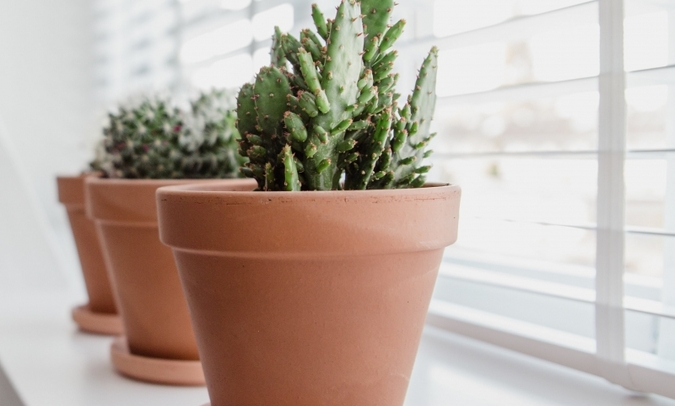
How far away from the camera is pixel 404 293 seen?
23.5 inches

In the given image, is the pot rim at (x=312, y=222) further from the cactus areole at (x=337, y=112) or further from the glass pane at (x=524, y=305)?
the glass pane at (x=524, y=305)

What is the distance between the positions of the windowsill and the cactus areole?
0.31 metres

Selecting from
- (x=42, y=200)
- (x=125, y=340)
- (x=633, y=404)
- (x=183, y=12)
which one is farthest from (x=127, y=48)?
(x=633, y=404)

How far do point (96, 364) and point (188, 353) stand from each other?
0.19m

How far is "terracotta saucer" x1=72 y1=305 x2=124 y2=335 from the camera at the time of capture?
115 cm

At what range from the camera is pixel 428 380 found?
85 cm

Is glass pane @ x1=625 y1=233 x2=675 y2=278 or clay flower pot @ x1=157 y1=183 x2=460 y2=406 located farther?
glass pane @ x1=625 y1=233 x2=675 y2=278

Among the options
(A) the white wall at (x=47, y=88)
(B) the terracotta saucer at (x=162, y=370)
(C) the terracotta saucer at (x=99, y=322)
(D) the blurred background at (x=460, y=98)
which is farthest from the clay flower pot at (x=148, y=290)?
(A) the white wall at (x=47, y=88)

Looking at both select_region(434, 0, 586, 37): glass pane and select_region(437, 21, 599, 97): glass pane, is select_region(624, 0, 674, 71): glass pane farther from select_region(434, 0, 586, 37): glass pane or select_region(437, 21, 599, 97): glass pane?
select_region(434, 0, 586, 37): glass pane

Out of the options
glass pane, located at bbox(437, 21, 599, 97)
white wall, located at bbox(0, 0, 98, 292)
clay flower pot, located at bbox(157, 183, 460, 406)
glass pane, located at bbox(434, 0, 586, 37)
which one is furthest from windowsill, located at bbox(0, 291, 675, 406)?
white wall, located at bbox(0, 0, 98, 292)

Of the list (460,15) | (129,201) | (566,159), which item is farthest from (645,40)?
(129,201)

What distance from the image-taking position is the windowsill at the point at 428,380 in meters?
0.77

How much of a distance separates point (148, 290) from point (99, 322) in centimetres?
33

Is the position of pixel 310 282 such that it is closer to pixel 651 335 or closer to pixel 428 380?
pixel 428 380
